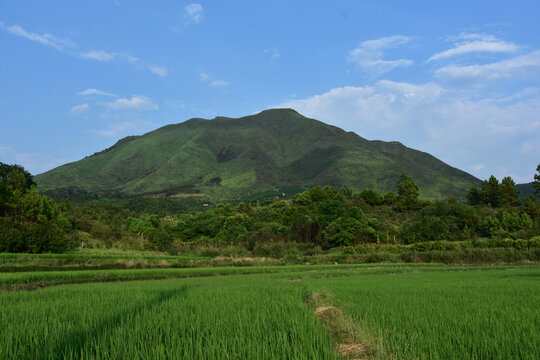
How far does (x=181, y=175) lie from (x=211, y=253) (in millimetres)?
152965

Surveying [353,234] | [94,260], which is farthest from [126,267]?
[353,234]

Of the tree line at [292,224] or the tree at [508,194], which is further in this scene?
the tree at [508,194]

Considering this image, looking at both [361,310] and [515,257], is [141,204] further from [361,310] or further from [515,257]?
[361,310]

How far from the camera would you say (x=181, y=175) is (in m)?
185

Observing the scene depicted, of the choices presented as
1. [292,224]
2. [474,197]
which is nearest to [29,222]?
[292,224]

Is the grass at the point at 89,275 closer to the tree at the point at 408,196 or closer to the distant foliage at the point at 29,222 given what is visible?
the distant foliage at the point at 29,222

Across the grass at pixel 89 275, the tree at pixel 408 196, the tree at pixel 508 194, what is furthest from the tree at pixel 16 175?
the tree at pixel 508 194

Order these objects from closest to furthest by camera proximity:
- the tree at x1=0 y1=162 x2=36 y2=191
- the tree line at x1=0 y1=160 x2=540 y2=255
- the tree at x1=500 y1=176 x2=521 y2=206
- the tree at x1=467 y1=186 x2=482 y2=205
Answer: the tree line at x1=0 y1=160 x2=540 y2=255 → the tree at x1=0 y1=162 x2=36 y2=191 → the tree at x1=500 y1=176 x2=521 y2=206 → the tree at x1=467 y1=186 x2=482 y2=205

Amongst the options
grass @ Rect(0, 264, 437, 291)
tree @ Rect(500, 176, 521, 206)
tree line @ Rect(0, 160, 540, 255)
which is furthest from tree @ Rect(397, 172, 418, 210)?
grass @ Rect(0, 264, 437, 291)

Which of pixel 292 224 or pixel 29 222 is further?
pixel 292 224

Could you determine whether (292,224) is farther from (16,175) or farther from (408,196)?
(16,175)

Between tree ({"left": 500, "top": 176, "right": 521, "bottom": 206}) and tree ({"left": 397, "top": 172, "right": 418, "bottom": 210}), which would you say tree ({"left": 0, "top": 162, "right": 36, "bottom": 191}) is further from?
tree ({"left": 500, "top": 176, "right": 521, "bottom": 206})

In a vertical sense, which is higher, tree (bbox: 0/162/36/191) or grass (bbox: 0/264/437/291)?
tree (bbox: 0/162/36/191)

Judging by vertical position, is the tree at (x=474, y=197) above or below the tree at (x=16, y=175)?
below
